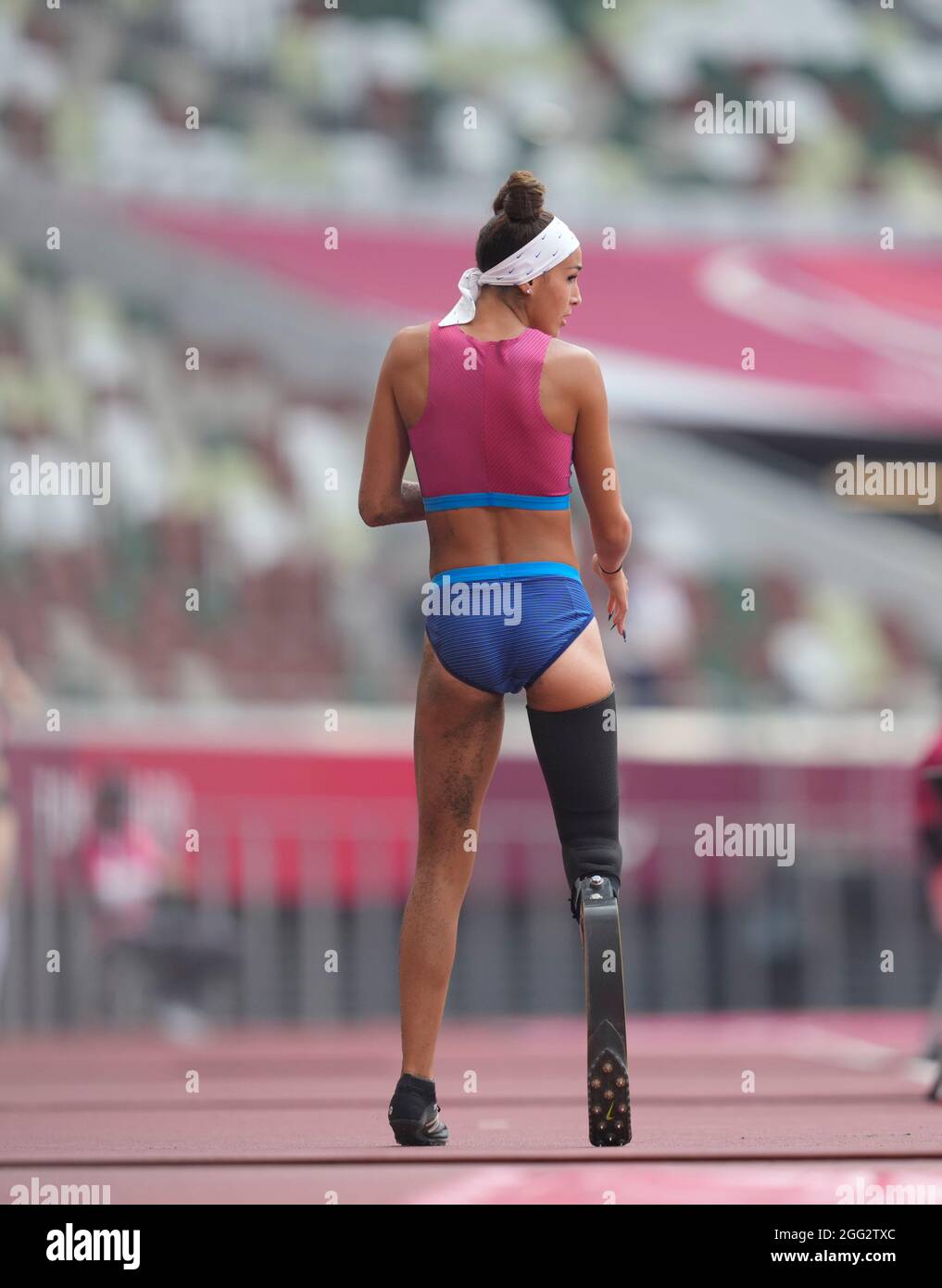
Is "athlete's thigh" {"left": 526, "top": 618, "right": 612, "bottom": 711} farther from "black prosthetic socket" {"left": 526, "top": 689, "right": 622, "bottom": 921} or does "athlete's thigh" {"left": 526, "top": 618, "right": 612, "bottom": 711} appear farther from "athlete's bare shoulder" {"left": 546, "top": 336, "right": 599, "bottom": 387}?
"athlete's bare shoulder" {"left": 546, "top": 336, "right": 599, "bottom": 387}

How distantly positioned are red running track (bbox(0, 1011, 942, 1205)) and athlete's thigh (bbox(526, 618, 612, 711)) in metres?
0.84

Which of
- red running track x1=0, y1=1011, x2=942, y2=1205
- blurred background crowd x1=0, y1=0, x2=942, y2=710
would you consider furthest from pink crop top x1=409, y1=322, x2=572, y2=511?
blurred background crowd x1=0, y1=0, x2=942, y2=710

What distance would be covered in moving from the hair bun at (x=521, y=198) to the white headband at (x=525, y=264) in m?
0.04

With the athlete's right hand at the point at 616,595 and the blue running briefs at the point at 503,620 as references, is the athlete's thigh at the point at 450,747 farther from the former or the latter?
the athlete's right hand at the point at 616,595

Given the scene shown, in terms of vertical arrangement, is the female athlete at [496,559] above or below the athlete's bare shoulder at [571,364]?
below

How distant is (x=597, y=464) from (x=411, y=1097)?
1.28 m

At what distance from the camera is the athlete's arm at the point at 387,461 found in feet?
14.1

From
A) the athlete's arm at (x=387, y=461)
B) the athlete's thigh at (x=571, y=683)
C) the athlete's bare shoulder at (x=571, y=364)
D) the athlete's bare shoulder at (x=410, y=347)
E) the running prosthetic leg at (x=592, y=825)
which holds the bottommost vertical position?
the running prosthetic leg at (x=592, y=825)

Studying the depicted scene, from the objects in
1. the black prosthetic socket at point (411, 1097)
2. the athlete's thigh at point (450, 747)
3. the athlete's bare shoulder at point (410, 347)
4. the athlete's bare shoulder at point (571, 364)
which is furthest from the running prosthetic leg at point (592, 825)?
the athlete's bare shoulder at point (410, 347)

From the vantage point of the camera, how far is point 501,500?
13.8 feet

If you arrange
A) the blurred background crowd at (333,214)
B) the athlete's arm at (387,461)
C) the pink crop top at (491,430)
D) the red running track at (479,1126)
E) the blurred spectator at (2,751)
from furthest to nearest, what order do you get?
the blurred background crowd at (333,214)
the blurred spectator at (2,751)
the athlete's arm at (387,461)
the pink crop top at (491,430)
the red running track at (479,1126)

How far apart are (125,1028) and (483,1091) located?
637 centimetres

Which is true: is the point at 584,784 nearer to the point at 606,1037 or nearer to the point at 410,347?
the point at 606,1037

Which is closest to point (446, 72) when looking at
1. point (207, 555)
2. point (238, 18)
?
point (238, 18)
